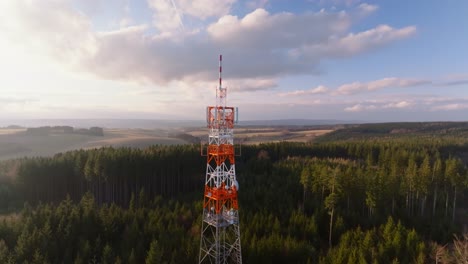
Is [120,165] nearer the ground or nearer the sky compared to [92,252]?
nearer the sky

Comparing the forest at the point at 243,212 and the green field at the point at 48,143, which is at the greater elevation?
the green field at the point at 48,143

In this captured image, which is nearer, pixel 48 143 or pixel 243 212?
pixel 243 212

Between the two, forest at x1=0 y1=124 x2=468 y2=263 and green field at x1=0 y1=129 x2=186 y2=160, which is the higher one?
green field at x1=0 y1=129 x2=186 y2=160

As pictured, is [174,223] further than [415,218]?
No

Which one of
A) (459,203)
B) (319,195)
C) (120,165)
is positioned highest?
(120,165)

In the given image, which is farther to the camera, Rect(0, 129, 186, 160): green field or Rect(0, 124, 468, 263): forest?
Rect(0, 129, 186, 160): green field

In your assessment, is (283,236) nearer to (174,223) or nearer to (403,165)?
(174,223)

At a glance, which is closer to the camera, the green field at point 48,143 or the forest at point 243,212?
the forest at point 243,212

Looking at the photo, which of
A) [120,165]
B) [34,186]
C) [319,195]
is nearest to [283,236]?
[319,195]
